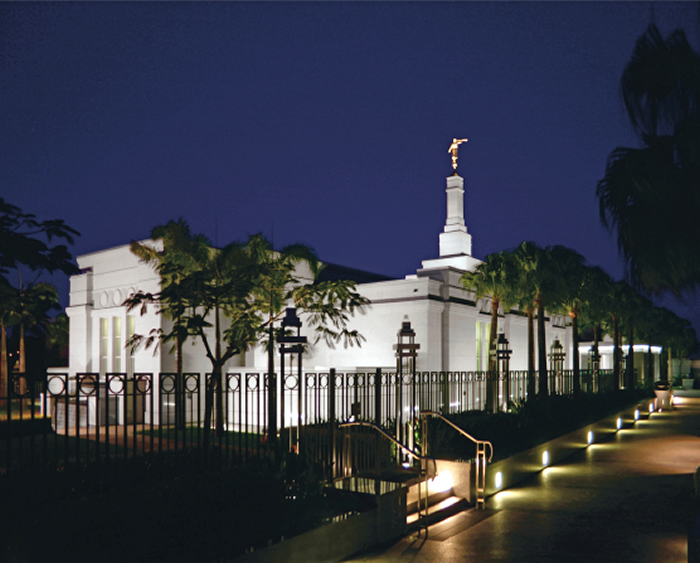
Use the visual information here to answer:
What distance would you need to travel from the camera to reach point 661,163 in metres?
9.55

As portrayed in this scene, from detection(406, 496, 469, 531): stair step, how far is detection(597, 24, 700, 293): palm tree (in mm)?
4832

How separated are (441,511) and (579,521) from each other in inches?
77.6

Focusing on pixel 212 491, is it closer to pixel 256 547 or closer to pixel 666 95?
pixel 256 547

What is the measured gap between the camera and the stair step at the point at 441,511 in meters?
8.82

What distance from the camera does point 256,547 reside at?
243 inches

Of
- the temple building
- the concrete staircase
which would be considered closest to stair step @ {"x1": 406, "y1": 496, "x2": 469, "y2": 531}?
the concrete staircase

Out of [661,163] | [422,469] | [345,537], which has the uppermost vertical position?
[661,163]

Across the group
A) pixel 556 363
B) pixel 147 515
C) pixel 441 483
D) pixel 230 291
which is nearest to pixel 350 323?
pixel 556 363

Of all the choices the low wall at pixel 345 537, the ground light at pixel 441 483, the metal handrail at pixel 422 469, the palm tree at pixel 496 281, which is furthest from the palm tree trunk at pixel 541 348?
the low wall at pixel 345 537

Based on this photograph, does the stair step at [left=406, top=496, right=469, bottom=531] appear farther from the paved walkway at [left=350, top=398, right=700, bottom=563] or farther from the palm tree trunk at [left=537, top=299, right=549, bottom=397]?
the palm tree trunk at [left=537, top=299, right=549, bottom=397]

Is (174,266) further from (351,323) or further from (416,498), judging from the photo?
(351,323)

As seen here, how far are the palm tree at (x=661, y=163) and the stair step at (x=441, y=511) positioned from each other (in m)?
4.83

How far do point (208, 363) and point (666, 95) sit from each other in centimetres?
1888

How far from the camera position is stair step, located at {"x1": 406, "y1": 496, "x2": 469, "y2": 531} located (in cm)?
882
